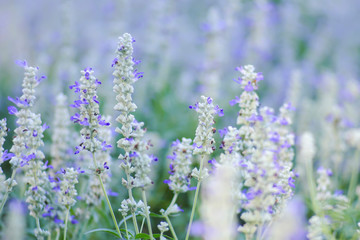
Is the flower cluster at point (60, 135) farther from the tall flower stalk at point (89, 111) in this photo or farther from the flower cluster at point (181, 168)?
the flower cluster at point (181, 168)

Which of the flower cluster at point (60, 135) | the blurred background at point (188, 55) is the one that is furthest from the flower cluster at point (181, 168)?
the blurred background at point (188, 55)

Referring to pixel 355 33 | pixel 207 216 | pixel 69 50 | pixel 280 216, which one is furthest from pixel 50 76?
pixel 355 33

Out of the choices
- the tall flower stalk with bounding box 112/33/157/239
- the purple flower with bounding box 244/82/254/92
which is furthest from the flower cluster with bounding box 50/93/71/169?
the purple flower with bounding box 244/82/254/92

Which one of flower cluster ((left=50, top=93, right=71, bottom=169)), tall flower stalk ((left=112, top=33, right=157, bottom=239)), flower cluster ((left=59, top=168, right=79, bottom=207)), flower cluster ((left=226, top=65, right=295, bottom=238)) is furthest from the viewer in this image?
flower cluster ((left=50, top=93, right=71, bottom=169))

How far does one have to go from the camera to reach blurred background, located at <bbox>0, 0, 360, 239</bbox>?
16.8 ft

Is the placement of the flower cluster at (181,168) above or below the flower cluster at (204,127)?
below

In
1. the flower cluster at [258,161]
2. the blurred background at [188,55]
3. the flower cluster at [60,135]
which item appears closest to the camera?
the flower cluster at [258,161]

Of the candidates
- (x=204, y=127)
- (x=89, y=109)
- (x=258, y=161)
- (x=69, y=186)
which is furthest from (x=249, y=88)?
(x=69, y=186)

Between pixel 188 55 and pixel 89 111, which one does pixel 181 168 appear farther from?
pixel 188 55

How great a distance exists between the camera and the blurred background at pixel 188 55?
5.12 metres

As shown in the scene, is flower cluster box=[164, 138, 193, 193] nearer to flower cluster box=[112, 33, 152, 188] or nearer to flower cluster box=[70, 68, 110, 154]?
flower cluster box=[112, 33, 152, 188]

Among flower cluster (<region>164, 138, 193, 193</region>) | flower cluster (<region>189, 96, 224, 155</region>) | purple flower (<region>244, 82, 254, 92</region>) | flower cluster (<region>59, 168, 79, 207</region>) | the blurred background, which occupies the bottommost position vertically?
flower cluster (<region>59, 168, 79, 207</region>)

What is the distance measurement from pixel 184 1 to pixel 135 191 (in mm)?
6691

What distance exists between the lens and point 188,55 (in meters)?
8.58
